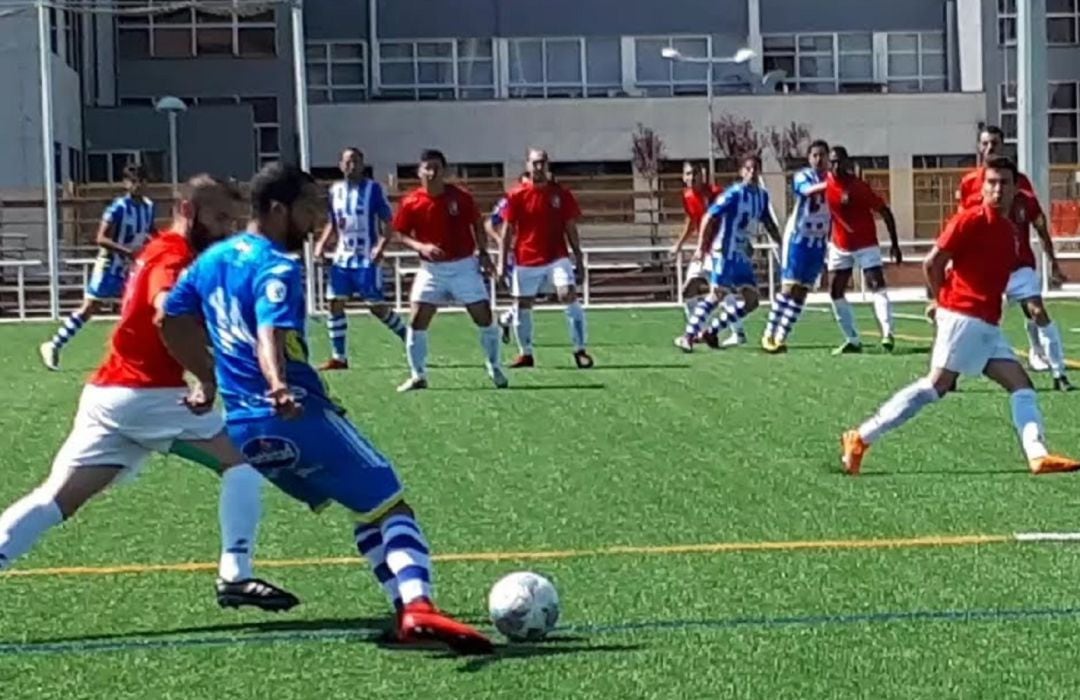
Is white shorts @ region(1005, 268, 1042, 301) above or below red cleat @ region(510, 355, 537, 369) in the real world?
above

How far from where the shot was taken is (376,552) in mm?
7477

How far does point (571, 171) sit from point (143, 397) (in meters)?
52.7

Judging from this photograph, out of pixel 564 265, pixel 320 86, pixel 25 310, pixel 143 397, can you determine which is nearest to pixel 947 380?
pixel 143 397

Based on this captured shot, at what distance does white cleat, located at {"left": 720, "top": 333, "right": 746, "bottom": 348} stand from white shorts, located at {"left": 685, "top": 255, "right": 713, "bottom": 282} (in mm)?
719

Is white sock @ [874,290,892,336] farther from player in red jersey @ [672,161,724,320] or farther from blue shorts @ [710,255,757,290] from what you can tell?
player in red jersey @ [672,161,724,320]

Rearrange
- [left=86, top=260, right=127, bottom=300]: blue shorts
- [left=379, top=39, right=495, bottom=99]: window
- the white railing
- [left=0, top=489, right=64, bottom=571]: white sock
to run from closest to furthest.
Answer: [left=0, top=489, right=64, bottom=571]: white sock → [left=86, top=260, right=127, bottom=300]: blue shorts → the white railing → [left=379, top=39, right=495, bottom=99]: window

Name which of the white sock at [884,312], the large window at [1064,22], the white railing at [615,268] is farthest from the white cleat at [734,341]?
the large window at [1064,22]

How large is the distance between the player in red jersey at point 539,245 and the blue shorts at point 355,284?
124cm

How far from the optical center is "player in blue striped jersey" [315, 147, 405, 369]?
2048 centimetres

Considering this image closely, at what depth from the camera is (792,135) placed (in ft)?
193

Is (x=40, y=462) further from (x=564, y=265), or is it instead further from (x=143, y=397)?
(x=564, y=265)

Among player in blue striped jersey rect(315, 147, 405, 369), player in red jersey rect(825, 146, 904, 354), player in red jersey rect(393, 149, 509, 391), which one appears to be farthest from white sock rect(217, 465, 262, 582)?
player in red jersey rect(825, 146, 904, 354)

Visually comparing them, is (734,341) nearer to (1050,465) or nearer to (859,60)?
(1050,465)

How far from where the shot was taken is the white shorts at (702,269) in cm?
2259
